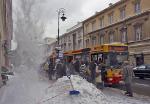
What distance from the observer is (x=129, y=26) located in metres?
47.2

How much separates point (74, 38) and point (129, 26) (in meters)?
29.0

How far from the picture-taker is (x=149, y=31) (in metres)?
42.3

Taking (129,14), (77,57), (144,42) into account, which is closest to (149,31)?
(144,42)

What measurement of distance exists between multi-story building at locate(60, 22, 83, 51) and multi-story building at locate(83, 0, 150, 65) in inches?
404

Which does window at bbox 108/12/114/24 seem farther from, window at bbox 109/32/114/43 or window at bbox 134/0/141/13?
window at bbox 134/0/141/13

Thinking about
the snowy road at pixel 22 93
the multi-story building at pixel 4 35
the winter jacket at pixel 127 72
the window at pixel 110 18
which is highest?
the window at pixel 110 18

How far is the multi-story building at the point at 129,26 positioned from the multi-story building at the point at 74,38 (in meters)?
10.3

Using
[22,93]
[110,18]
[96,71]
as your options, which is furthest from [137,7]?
[22,93]

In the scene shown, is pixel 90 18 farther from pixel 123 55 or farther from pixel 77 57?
pixel 123 55

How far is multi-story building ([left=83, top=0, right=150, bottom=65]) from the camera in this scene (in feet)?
142

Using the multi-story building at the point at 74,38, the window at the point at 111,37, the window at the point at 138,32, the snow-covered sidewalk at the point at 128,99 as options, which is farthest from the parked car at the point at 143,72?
the multi-story building at the point at 74,38

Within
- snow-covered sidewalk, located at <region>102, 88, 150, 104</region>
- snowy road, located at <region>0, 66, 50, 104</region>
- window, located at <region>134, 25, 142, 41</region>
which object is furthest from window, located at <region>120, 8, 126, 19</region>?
snow-covered sidewalk, located at <region>102, 88, 150, 104</region>

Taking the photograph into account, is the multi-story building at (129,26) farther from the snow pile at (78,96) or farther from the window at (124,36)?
the snow pile at (78,96)

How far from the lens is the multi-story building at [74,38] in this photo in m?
70.5
